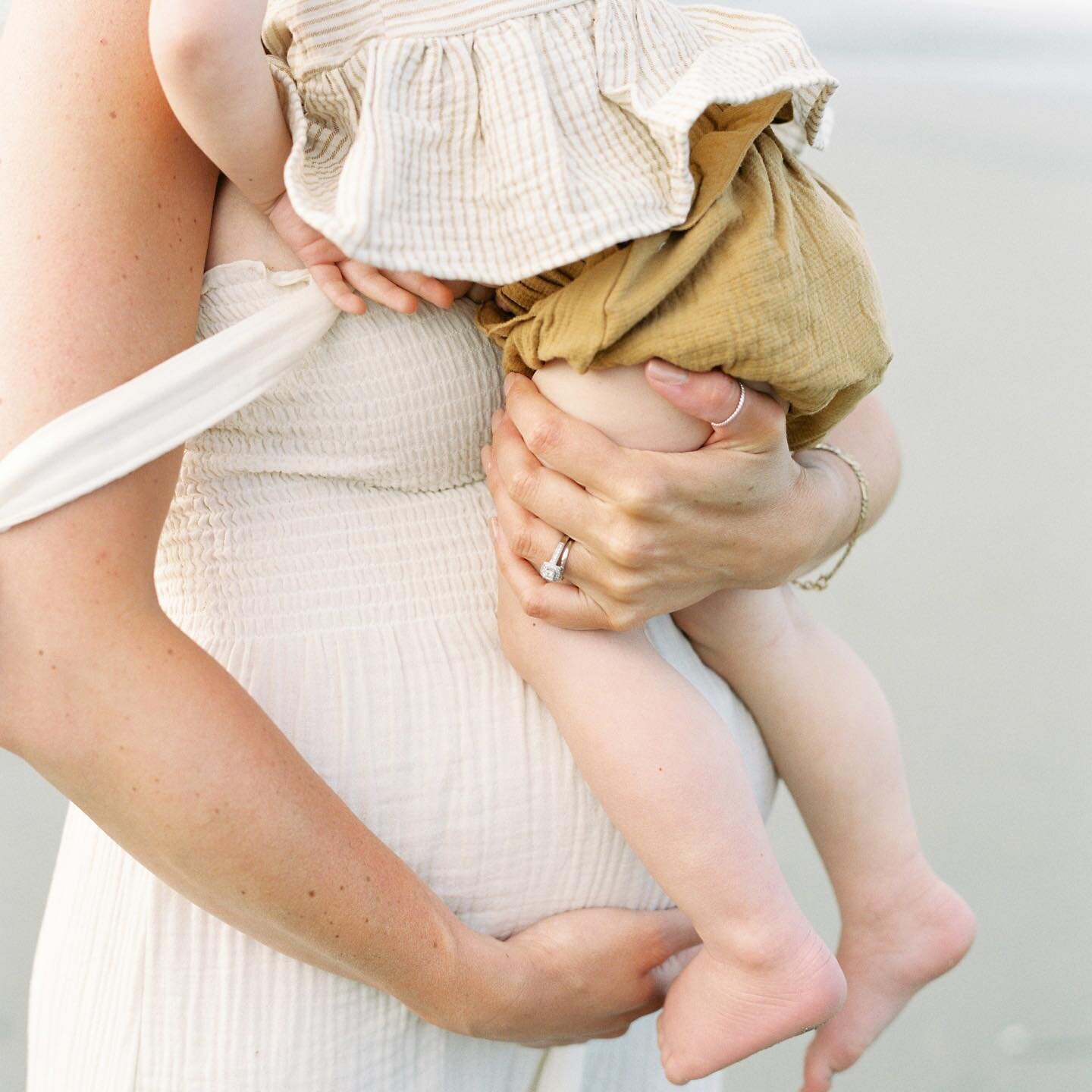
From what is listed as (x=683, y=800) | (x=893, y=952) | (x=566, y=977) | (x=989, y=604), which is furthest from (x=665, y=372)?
(x=989, y=604)

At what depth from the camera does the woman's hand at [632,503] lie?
71 cm

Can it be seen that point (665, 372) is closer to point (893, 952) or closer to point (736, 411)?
point (736, 411)

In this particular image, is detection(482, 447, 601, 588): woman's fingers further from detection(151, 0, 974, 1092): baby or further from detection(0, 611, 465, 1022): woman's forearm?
detection(0, 611, 465, 1022): woman's forearm

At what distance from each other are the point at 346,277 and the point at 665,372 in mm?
185

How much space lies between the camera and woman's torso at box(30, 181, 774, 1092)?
68 cm

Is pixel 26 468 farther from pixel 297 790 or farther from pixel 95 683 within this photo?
pixel 297 790

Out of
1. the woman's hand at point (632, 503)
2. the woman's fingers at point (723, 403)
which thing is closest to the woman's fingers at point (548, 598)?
the woman's hand at point (632, 503)

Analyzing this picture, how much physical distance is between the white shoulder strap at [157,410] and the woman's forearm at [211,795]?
68mm

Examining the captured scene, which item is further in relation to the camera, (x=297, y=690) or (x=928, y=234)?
(x=928, y=234)

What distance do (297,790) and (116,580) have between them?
0.14 meters

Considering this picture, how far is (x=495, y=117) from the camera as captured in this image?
0.65 m

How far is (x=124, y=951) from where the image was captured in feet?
2.28

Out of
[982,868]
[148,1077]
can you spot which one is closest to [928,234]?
[982,868]

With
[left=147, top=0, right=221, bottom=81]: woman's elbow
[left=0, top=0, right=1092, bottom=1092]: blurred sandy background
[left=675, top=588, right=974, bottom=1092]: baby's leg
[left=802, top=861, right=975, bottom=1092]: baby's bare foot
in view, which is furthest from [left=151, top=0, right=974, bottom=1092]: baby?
[left=0, top=0, right=1092, bottom=1092]: blurred sandy background
